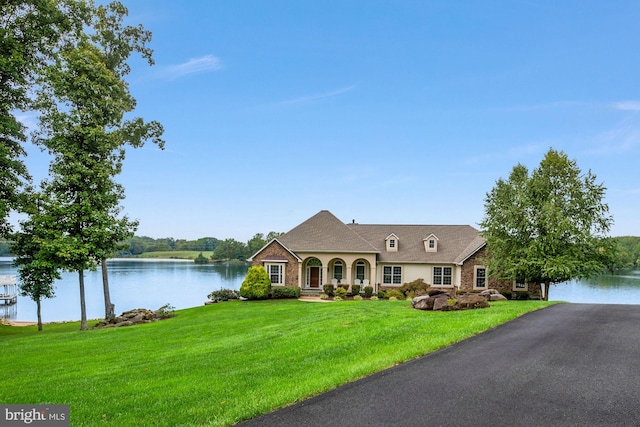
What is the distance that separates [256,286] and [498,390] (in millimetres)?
24383

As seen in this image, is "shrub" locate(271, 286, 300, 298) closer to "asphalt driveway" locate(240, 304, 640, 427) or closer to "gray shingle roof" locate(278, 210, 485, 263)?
"gray shingle roof" locate(278, 210, 485, 263)

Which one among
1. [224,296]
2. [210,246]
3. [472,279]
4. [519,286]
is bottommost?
[210,246]

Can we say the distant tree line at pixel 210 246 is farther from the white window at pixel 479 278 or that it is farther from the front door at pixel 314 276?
the white window at pixel 479 278

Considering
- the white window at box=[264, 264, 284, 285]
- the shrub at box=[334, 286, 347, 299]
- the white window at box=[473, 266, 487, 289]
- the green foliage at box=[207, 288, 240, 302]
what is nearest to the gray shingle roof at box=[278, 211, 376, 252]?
the white window at box=[264, 264, 284, 285]

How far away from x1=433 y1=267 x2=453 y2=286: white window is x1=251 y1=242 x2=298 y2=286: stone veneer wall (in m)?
11.5

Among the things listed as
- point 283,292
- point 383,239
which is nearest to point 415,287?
point 383,239

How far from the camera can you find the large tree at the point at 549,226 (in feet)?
82.6

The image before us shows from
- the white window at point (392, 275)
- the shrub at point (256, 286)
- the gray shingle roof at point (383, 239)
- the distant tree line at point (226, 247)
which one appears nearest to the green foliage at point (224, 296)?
the shrub at point (256, 286)

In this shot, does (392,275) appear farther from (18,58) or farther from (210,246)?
(210,246)

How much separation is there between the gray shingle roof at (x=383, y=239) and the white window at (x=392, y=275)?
829mm

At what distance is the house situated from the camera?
105 feet

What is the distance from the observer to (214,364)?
9758 millimetres

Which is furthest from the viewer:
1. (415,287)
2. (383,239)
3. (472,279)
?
(383,239)

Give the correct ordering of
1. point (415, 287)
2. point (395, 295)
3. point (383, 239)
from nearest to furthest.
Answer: point (395, 295), point (415, 287), point (383, 239)
